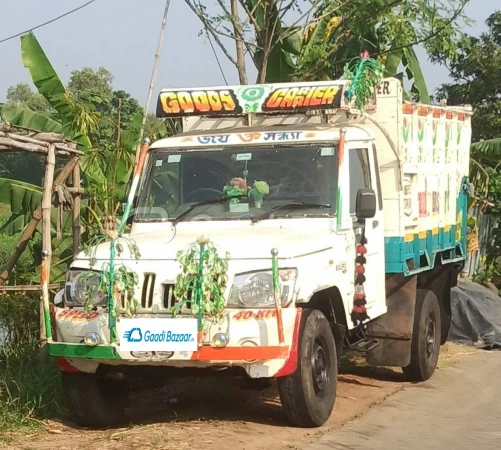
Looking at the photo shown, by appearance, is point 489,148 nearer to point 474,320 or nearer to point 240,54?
point 474,320

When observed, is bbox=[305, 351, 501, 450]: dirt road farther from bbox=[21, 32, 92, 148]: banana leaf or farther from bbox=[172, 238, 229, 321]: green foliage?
bbox=[21, 32, 92, 148]: banana leaf

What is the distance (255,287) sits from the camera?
6.31 meters

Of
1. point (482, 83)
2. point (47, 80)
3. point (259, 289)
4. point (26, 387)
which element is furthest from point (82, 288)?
point (482, 83)

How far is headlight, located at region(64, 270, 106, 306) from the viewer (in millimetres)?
6504

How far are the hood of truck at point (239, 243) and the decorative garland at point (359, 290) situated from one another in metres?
0.59

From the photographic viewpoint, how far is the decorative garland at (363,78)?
26.3 feet

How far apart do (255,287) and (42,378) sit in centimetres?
250

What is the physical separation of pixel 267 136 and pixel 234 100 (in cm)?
52

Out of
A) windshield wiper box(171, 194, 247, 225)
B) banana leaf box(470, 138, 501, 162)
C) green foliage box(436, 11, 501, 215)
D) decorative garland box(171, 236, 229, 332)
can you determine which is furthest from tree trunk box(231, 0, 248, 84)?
green foliage box(436, 11, 501, 215)

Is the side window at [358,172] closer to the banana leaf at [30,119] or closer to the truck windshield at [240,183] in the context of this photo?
the truck windshield at [240,183]

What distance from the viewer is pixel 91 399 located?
698 cm

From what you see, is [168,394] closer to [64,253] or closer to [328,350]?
[328,350]

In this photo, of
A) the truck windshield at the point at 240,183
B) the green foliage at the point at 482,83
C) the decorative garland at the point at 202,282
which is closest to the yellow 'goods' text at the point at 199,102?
the truck windshield at the point at 240,183

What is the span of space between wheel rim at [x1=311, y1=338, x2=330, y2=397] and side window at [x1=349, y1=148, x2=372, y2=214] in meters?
1.16
